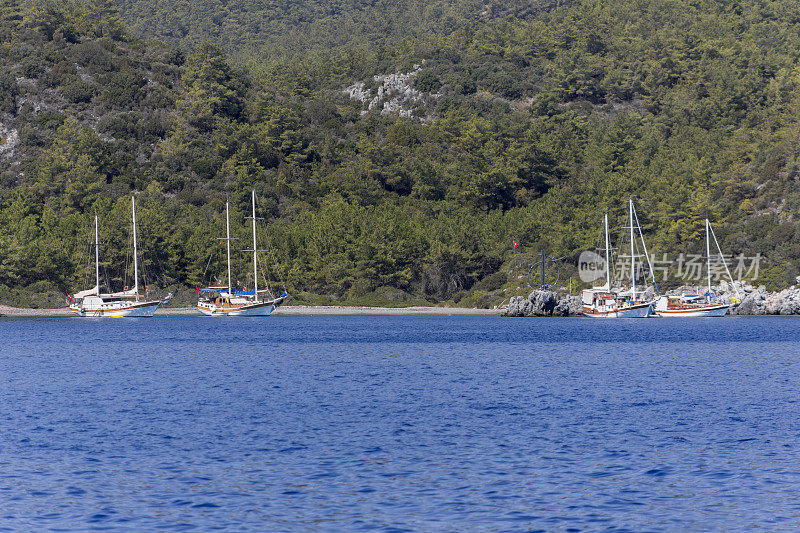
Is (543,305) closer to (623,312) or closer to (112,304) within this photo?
(623,312)

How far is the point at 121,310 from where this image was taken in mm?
114250

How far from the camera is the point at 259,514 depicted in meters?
19.6

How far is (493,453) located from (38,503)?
12.6m

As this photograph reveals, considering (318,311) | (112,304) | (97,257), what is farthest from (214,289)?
(97,257)

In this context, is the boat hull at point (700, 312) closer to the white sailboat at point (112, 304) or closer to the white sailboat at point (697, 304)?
the white sailboat at point (697, 304)

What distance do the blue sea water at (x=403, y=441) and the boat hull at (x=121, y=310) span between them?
164ft

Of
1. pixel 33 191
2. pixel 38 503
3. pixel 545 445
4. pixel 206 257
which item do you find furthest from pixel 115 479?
pixel 33 191

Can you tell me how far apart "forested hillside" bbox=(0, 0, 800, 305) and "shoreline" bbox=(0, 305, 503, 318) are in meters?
2.35

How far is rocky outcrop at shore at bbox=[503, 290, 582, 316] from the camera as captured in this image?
113 metres

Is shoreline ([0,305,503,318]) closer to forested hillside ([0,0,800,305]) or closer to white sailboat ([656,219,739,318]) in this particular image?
forested hillside ([0,0,800,305])

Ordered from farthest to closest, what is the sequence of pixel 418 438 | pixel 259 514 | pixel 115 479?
pixel 418 438 < pixel 115 479 < pixel 259 514

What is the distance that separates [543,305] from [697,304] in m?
18.8

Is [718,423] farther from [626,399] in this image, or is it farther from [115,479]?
[115,479]

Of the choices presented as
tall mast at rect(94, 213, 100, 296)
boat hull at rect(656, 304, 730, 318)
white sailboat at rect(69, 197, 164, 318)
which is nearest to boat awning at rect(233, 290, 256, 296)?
Answer: white sailboat at rect(69, 197, 164, 318)
